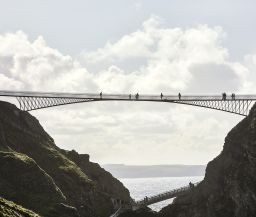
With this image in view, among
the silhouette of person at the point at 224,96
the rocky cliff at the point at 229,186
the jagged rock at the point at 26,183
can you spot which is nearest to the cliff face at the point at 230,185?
the rocky cliff at the point at 229,186

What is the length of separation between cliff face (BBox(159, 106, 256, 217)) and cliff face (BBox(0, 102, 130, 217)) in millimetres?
19066

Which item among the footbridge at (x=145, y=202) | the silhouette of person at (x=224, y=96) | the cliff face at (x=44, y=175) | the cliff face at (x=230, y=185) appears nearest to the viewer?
the cliff face at (x=44, y=175)

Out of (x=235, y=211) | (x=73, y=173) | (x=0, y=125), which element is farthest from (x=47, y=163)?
(x=235, y=211)

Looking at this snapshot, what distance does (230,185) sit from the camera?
98562 mm

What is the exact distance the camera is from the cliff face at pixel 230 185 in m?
93.5

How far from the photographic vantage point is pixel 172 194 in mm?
115438

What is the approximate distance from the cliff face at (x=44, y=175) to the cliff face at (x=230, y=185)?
62.6ft

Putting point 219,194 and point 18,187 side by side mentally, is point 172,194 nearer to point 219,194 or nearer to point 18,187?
point 219,194

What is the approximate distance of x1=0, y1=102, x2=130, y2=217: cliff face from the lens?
294 feet

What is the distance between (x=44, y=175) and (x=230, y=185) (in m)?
39.2

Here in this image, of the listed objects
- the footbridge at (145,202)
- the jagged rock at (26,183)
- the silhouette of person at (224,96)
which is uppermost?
the silhouette of person at (224,96)

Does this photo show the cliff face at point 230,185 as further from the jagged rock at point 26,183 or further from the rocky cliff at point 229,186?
the jagged rock at point 26,183

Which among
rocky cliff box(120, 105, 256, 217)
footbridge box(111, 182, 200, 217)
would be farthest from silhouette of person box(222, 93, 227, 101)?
footbridge box(111, 182, 200, 217)

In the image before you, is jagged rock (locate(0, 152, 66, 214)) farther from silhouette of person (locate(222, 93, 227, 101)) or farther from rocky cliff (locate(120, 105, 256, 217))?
silhouette of person (locate(222, 93, 227, 101))
